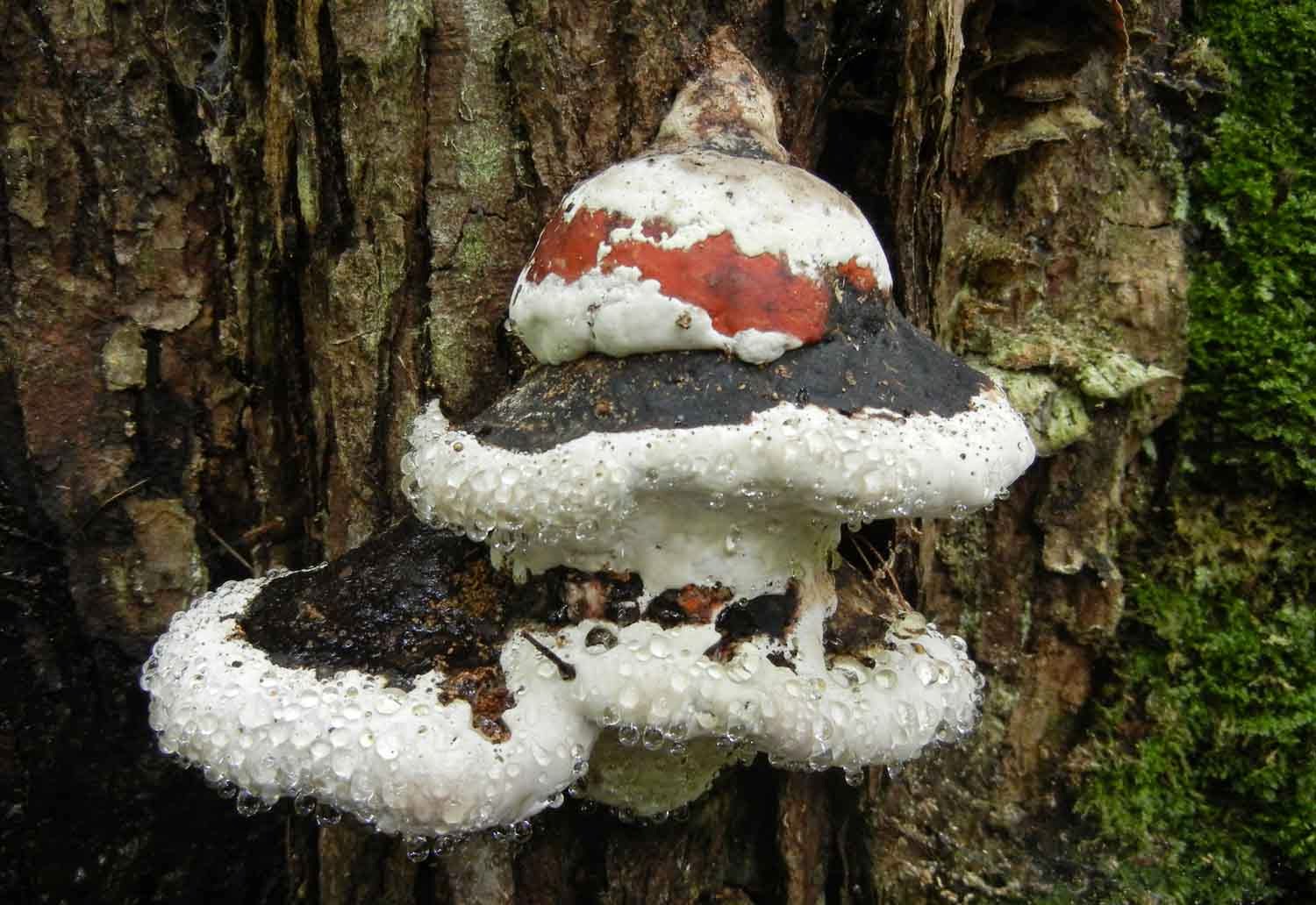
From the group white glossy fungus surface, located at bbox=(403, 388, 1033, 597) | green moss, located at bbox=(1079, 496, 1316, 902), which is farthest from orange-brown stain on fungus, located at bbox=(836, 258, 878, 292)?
green moss, located at bbox=(1079, 496, 1316, 902)

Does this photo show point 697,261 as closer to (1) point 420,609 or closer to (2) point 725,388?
(2) point 725,388

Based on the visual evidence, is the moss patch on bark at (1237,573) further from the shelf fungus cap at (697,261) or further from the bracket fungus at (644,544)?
the shelf fungus cap at (697,261)

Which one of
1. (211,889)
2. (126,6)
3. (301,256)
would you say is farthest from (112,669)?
(126,6)

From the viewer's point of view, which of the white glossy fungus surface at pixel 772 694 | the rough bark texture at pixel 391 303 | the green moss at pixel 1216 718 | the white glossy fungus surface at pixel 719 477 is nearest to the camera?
the white glossy fungus surface at pixel 719 477

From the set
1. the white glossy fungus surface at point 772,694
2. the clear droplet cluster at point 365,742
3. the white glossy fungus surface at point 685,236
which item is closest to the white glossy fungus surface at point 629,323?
the white glossy fungus surface at point 685,236

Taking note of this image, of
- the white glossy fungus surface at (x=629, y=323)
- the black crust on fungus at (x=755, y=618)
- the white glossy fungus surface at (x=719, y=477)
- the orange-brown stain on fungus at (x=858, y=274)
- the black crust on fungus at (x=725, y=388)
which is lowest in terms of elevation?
the black crust on fungus at (x=755, y=618)

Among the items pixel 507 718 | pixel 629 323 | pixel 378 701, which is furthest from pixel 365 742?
pixel 629 323

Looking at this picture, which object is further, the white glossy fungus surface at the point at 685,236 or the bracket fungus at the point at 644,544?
the white glossy fungus surface at the point at 685,236
